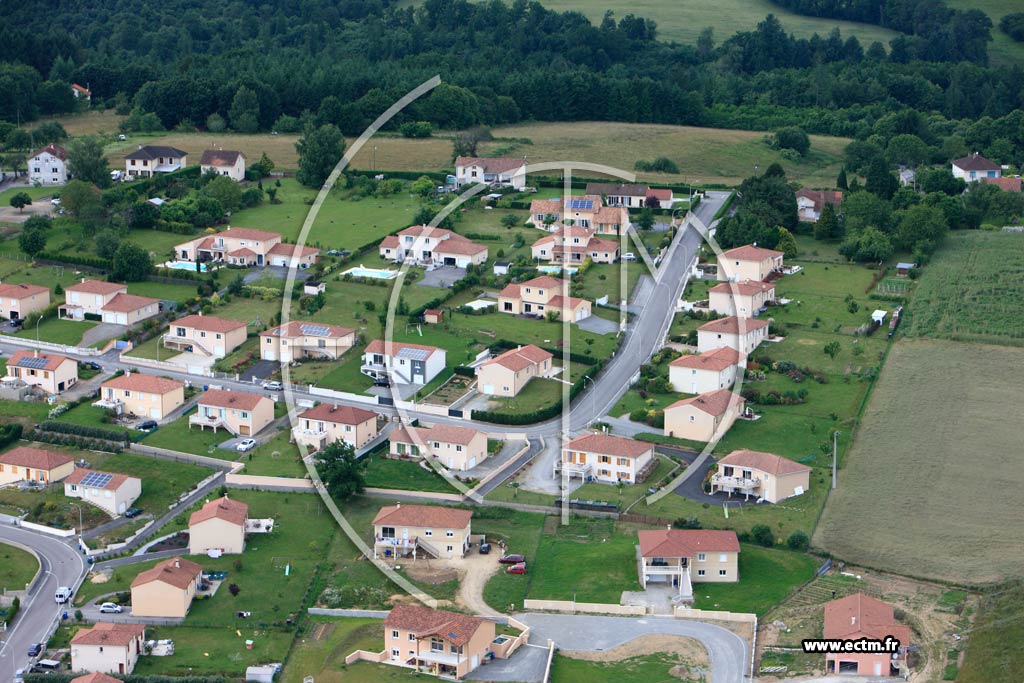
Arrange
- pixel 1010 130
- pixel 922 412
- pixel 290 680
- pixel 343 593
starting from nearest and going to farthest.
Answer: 1. pixel 290 680
2. pixel 343 593
3. pixel 922 412
4. pixel 1010 130

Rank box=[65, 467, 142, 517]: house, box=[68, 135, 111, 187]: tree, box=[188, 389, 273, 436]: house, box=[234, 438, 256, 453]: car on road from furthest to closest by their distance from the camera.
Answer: box=[68, 135, 111, 187]: tree < box=[188, 389, 273, 436]: house < box=[234, 438, 256, 453]: car on road < box=[65, 467, 142, 517]: house

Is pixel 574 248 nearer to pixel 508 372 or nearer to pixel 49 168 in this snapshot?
pixel 508 372

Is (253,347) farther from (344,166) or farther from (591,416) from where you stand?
(344,166)

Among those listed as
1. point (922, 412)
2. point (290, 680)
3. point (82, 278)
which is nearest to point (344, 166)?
point (82, 278)

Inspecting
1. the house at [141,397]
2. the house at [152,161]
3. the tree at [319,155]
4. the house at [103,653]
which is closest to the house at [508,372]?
the house at [141,397]

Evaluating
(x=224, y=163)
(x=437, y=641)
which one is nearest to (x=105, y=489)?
(x=437, y=641)

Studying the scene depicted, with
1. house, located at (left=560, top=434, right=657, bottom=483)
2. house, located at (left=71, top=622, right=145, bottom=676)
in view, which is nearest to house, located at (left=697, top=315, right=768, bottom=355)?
house, located at (left=560, top=434, right=657, bottom=483)

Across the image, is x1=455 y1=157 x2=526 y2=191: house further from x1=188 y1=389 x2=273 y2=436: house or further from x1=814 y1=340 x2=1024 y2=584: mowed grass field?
x1=188 y1=389 x2=273 y2=436: house
